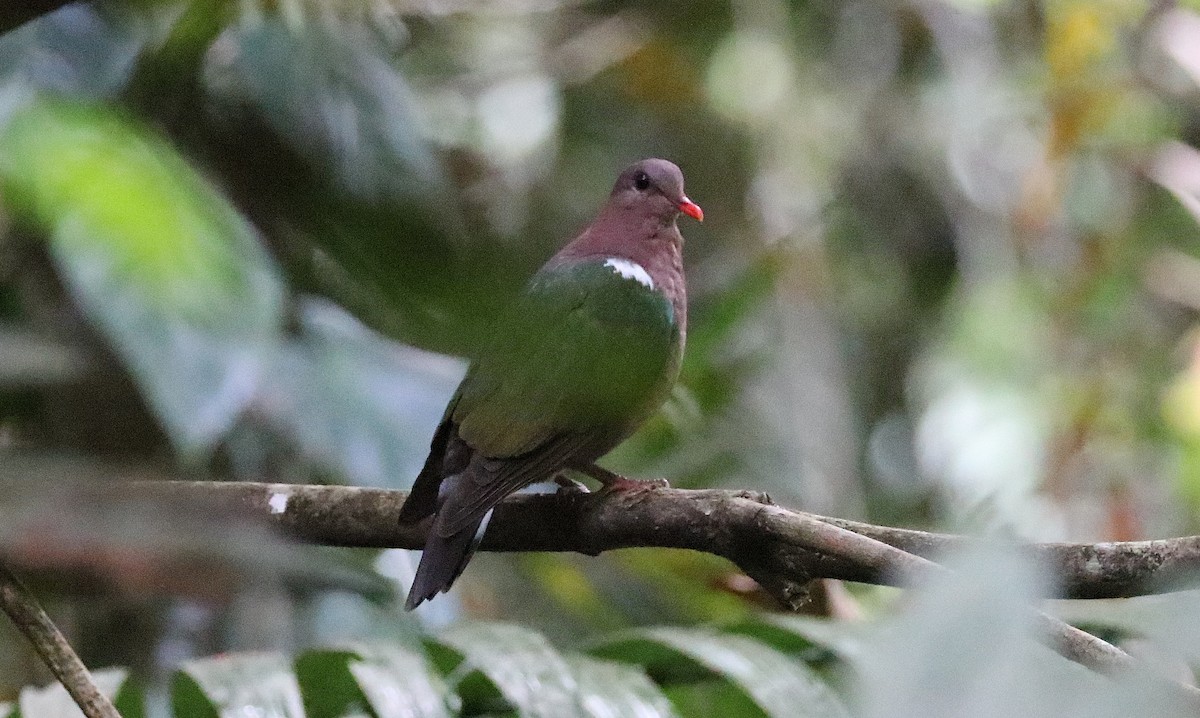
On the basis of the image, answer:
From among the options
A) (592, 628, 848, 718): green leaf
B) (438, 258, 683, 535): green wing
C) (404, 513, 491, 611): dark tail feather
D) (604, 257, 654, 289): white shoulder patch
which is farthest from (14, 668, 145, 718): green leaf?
(604, 257, 654, 289): white shoulder patch

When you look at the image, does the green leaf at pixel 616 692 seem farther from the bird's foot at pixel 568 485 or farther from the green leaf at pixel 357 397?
the green leaf at pixel 357 397

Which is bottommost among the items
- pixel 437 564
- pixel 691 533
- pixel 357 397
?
pixel 357 397

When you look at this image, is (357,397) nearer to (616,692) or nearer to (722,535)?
(616,692)

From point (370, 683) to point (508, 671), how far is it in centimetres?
17

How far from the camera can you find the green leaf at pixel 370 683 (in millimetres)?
1637

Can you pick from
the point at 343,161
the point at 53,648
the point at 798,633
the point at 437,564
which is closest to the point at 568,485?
the point at 437,564

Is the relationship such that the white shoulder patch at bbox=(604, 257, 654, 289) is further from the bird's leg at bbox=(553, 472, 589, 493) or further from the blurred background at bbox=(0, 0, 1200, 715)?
the bird's leg at bbox=(553, 472, 589, 493)

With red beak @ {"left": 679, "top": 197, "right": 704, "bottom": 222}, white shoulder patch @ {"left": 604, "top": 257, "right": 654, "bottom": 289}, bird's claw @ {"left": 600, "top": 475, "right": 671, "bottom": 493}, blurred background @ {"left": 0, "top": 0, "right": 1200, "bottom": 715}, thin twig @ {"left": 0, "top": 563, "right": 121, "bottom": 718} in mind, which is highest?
thin twig @ {"left": 0, "top": 563, "right": 121, "bottom": 718}

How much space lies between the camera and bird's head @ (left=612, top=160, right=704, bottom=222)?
2648 millimetres

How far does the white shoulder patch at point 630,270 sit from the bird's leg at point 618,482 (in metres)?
0.36

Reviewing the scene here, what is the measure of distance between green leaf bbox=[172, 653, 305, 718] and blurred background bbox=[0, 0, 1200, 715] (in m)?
0.11

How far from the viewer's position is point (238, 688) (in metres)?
1.63

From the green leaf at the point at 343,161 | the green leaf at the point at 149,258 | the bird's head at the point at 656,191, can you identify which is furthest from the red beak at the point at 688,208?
the green leaf at the point at 149,258

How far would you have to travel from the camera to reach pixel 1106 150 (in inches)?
189
